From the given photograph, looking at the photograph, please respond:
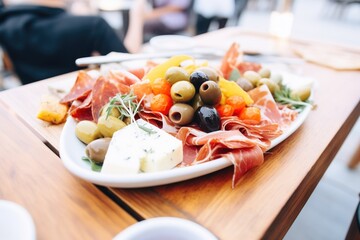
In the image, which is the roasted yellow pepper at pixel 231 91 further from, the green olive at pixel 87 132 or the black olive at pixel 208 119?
the green olive at pixel 87 132

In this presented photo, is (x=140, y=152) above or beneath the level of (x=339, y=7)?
above

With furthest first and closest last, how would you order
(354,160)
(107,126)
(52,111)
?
1. (354,160)
2. (52,111)
3. (107,126)

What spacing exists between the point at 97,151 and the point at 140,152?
9 cm

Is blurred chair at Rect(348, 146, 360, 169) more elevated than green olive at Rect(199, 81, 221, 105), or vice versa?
green olive at Rect(199, 81, 221, 105)

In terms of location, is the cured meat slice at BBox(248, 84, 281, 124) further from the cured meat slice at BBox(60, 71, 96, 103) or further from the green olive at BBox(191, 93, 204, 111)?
the cured meat slice at BBox(60, 71, 96, 103)

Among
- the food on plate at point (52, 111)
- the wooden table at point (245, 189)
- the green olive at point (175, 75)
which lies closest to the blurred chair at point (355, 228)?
the wooden table at point (245, 189)

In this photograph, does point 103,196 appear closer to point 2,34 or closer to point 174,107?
point 174,107

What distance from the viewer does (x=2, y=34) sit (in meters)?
1.50

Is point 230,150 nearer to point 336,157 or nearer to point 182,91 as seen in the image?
point 182,91

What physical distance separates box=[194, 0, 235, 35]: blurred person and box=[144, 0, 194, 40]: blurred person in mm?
246

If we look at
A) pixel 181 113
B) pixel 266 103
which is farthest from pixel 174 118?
pixel 266 103

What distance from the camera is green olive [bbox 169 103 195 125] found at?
0.61 meters

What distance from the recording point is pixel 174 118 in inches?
24.3

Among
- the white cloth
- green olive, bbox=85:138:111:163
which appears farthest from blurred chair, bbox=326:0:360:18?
green olive, bbox=85:138:111:163
